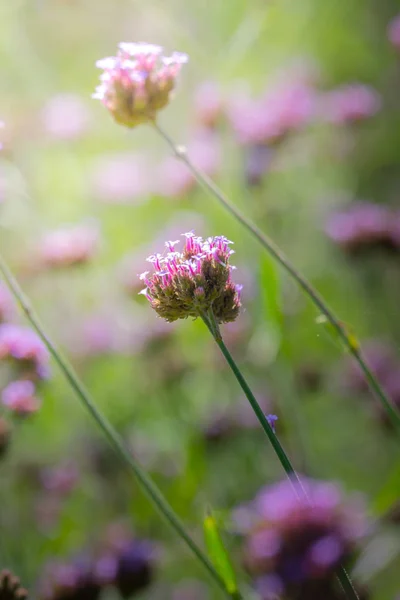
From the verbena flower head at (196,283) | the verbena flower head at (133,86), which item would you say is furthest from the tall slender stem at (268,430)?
the verbena flower head at (133,86)

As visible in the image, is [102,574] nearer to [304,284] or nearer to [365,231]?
[304,284]

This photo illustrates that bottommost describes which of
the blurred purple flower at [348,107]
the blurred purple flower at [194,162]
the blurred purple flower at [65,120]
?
the blurred purple flower at [348,107]

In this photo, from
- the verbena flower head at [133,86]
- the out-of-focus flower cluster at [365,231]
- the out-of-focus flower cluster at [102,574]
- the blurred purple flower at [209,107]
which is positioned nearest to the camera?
the verbena flower head at [133,86]

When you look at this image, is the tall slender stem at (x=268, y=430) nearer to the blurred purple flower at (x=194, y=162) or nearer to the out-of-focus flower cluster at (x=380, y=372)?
the out-of-focus flower cluster at (x=380, y=372)

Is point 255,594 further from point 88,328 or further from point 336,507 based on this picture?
point 88,328

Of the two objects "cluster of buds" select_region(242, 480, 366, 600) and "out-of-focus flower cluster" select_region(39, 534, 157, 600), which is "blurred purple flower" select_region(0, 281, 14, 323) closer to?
"out-of-focus flower cluster" select_region(39, 534, 157, 600)

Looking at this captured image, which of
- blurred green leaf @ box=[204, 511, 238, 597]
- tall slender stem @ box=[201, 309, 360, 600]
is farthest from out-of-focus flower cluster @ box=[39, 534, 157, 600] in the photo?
tall slender stem @ box=[201, 309, 360, 600]
